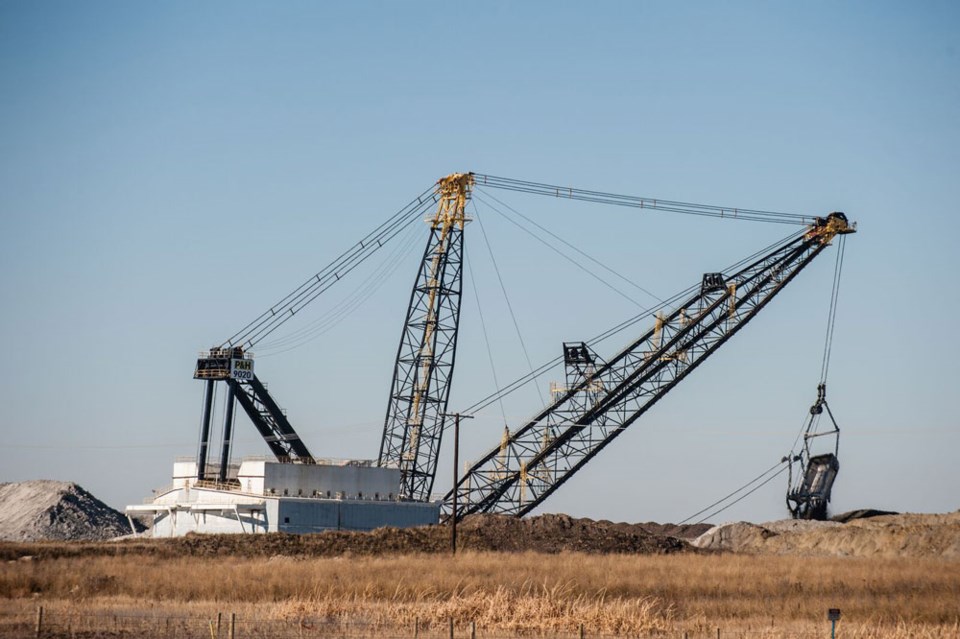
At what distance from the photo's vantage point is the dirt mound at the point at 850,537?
63.3 meters

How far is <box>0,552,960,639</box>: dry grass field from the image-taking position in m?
32.5

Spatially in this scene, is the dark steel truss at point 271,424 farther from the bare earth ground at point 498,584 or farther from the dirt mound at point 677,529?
the dirt mound at point 677,529

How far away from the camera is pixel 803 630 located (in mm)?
33188

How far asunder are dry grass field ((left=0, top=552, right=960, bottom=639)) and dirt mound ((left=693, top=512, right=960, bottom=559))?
908 centimetres

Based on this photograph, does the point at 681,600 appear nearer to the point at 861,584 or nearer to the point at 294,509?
the point at 861,584

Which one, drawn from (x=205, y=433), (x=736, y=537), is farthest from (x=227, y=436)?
(x=736, y=537)

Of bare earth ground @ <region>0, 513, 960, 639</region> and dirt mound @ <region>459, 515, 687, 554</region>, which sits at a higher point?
dirt mound @ <region>459, 515, 687, 554</region>

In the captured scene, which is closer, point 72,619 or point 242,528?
point 72,619

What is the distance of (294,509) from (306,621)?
3116 cm

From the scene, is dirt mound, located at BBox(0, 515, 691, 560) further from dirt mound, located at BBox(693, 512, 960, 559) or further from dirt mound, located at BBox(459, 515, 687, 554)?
dirt mound, located at BBox(693, 512, 960, 559)

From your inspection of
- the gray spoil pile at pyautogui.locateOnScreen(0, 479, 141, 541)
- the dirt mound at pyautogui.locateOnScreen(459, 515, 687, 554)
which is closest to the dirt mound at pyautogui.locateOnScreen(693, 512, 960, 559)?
the dirt mound at pyautogui.locateOnScreen(459, 515, 687, 554)

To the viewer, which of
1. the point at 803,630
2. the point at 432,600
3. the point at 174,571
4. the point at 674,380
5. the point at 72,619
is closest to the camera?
the point at 72,619

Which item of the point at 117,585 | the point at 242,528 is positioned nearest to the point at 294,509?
the point at 242,528

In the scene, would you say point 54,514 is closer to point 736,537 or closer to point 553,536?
point 553,536
